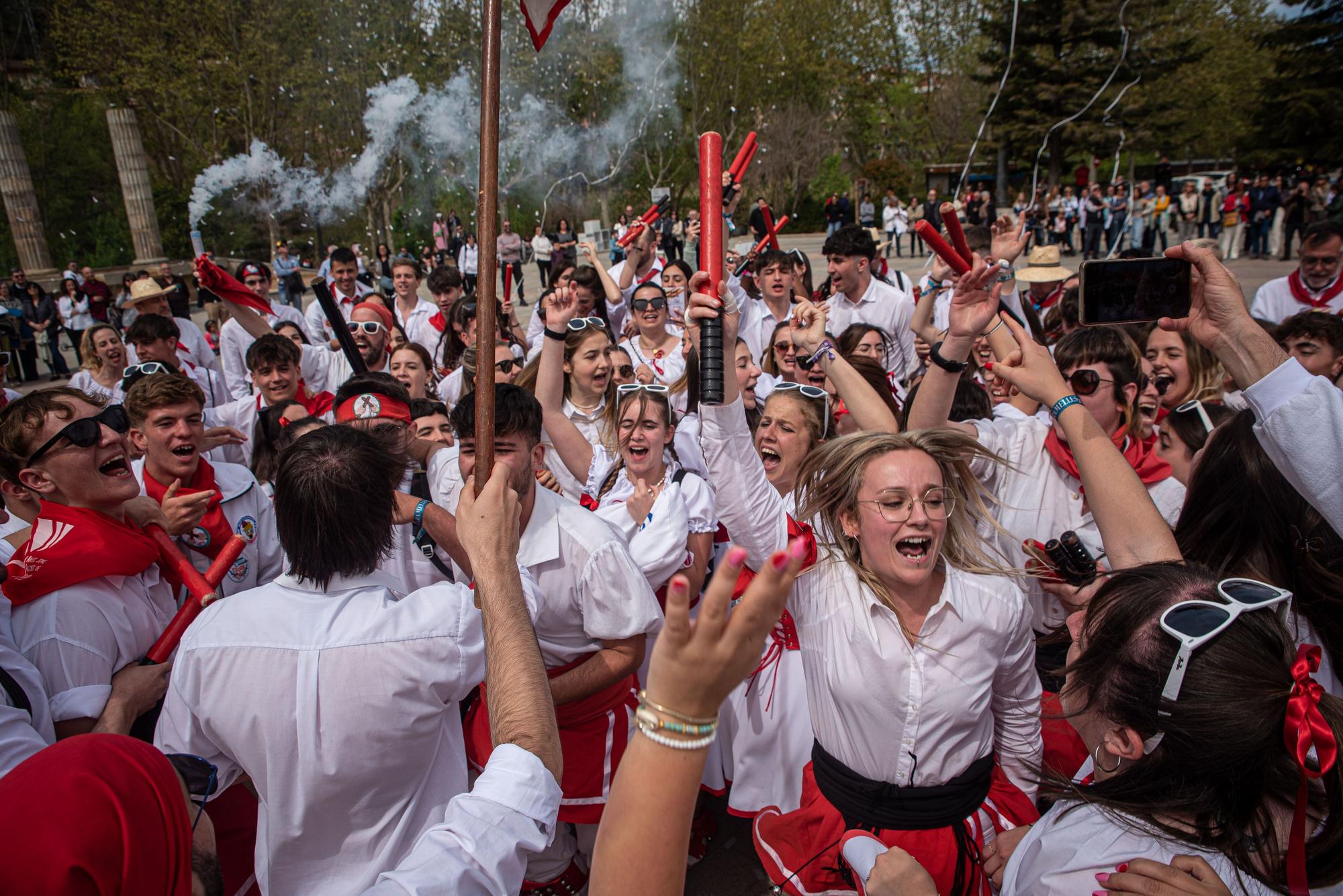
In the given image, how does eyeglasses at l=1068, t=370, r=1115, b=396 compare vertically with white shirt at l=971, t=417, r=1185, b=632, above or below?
above

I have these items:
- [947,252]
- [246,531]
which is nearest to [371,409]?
[246,531]

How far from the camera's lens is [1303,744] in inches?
56.5

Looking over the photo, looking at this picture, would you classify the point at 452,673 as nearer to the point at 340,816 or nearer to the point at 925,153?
the point at 340,816

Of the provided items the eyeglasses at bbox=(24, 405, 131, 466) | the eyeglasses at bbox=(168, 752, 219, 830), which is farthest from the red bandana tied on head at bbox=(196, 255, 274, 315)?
the eyeglasses at bbox=(168, 752, 219, 830)

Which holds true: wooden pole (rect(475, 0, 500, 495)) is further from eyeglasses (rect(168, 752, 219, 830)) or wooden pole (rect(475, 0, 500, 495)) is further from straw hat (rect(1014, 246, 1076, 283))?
straw hat (rect(1014, 246, 1076, 283))

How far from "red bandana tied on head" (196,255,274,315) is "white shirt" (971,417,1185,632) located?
4567mm

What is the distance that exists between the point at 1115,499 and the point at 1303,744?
1074mm

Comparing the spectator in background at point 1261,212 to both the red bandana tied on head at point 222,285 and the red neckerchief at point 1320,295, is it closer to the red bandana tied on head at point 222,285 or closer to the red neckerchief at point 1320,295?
the red neckerchief at point 1320,295

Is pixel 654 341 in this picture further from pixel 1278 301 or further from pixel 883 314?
pixel 1278 301

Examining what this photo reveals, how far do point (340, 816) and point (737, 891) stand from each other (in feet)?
5.81

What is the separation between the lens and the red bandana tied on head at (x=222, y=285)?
5.09 m

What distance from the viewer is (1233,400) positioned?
4.02 metres

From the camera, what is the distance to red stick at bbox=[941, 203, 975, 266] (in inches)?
115

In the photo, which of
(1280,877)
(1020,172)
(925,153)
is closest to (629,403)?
(1280,877)
